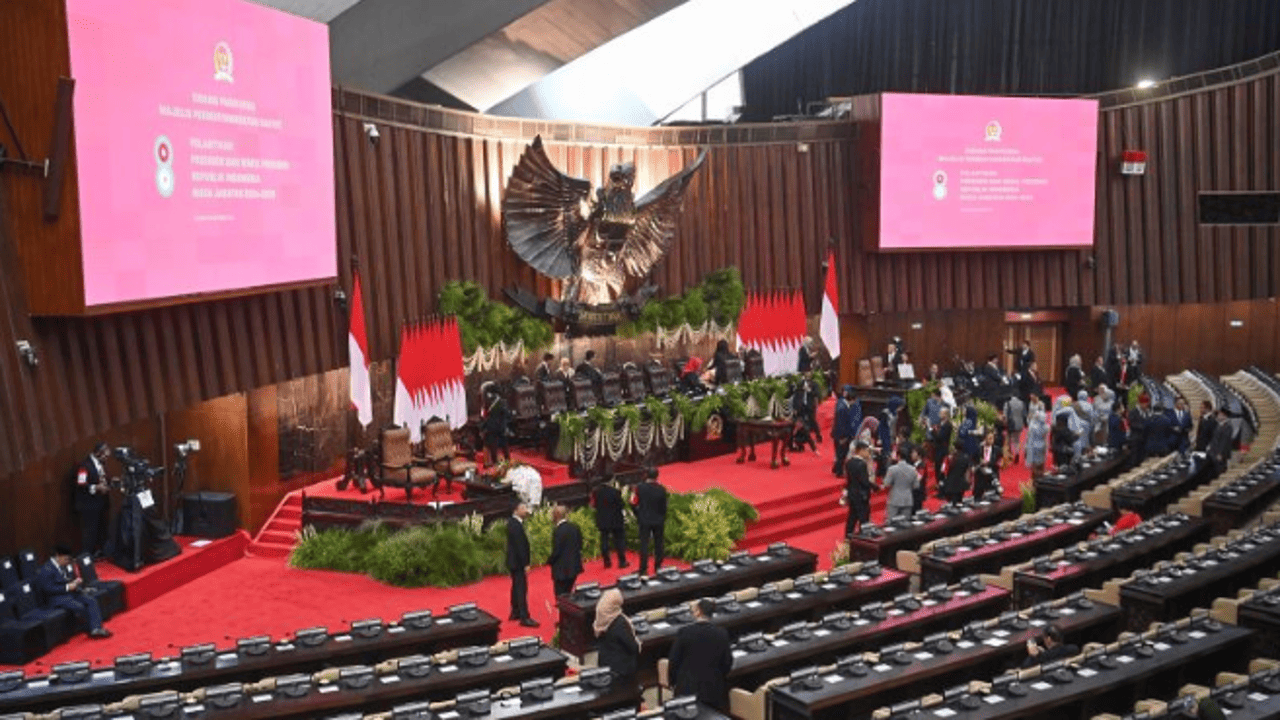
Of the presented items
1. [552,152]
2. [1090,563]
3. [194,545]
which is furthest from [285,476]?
[1090,563]

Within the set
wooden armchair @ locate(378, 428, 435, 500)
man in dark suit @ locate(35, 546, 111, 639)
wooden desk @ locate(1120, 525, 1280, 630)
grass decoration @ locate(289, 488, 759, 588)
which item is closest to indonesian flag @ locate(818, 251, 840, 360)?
grass decoration @ locate(289, 488, 759, 588)

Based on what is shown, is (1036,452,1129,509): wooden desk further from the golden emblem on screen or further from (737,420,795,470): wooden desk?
the golden emblem on screen

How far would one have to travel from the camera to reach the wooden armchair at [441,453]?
1474 centimetres

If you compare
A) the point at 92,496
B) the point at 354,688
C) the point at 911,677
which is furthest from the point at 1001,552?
the point at 92,496

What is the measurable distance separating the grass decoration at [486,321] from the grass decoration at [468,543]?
366 cm

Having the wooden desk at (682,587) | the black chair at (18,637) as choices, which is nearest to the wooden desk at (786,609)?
the wooden desk at (682,587)

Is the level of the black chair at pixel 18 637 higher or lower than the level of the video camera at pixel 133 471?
lower

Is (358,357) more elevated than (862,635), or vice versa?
(358,357)

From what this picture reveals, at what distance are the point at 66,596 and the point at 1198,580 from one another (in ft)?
30.3

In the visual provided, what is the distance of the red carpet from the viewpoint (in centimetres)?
1120

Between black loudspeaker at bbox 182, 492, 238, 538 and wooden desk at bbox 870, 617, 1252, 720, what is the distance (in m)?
8.66

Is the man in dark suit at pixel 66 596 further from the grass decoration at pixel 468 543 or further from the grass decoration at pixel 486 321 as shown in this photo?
the grass decoration at pixel 486 321

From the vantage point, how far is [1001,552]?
11617mm

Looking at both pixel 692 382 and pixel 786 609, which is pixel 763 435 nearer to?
pixel 692 382
